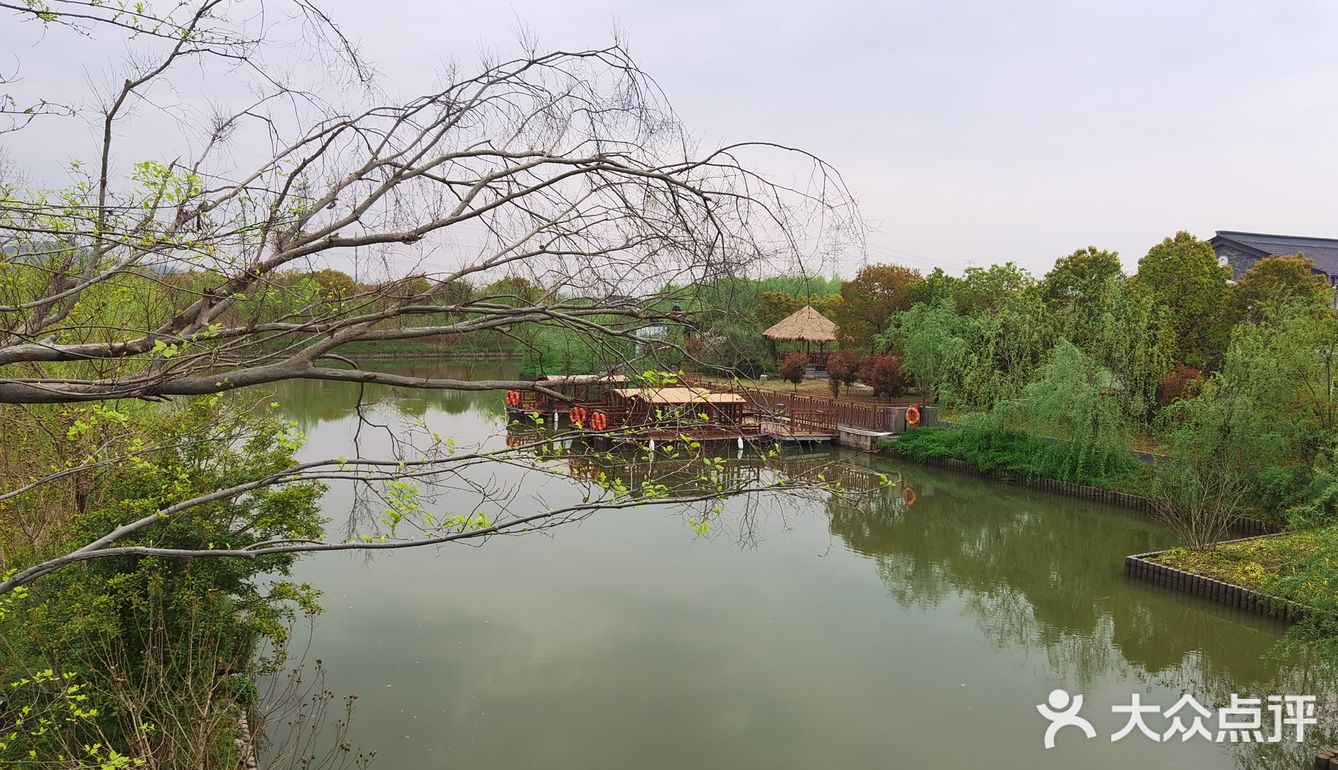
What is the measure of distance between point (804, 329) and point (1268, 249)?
451 inches

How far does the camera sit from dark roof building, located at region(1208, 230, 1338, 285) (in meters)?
21.3

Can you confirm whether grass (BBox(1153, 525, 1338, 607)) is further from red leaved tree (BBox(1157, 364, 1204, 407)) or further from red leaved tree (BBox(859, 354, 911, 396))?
red leaved tree (BBox(859, 354, 911, 396))

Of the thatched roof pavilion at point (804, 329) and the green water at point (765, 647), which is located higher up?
the thatched roof pavilion at point (804, 329)

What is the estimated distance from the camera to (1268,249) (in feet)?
70.5

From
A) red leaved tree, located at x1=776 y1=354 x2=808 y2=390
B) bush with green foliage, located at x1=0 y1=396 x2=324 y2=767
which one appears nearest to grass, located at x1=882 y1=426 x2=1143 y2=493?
red leaved tree, located at x1=776 y1=354 x2=808 y2=390

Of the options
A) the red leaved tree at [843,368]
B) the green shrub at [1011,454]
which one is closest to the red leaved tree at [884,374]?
the red leaved tree at [843,368]

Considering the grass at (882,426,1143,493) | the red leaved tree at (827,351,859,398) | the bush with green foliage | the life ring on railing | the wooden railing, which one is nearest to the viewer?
the bush with green foliage

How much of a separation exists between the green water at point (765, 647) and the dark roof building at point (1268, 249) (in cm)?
1399

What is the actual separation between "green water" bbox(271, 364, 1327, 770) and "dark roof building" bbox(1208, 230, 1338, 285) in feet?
45.9

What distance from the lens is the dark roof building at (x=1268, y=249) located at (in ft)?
69.9

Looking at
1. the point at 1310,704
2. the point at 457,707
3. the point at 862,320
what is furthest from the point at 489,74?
the point at 862,320

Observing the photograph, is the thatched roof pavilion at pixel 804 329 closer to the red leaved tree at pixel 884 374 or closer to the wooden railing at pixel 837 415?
the red leaved tree at pixel 884 374

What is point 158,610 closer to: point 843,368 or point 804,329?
point 843,368

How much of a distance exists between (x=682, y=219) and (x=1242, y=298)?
52.4 feet
